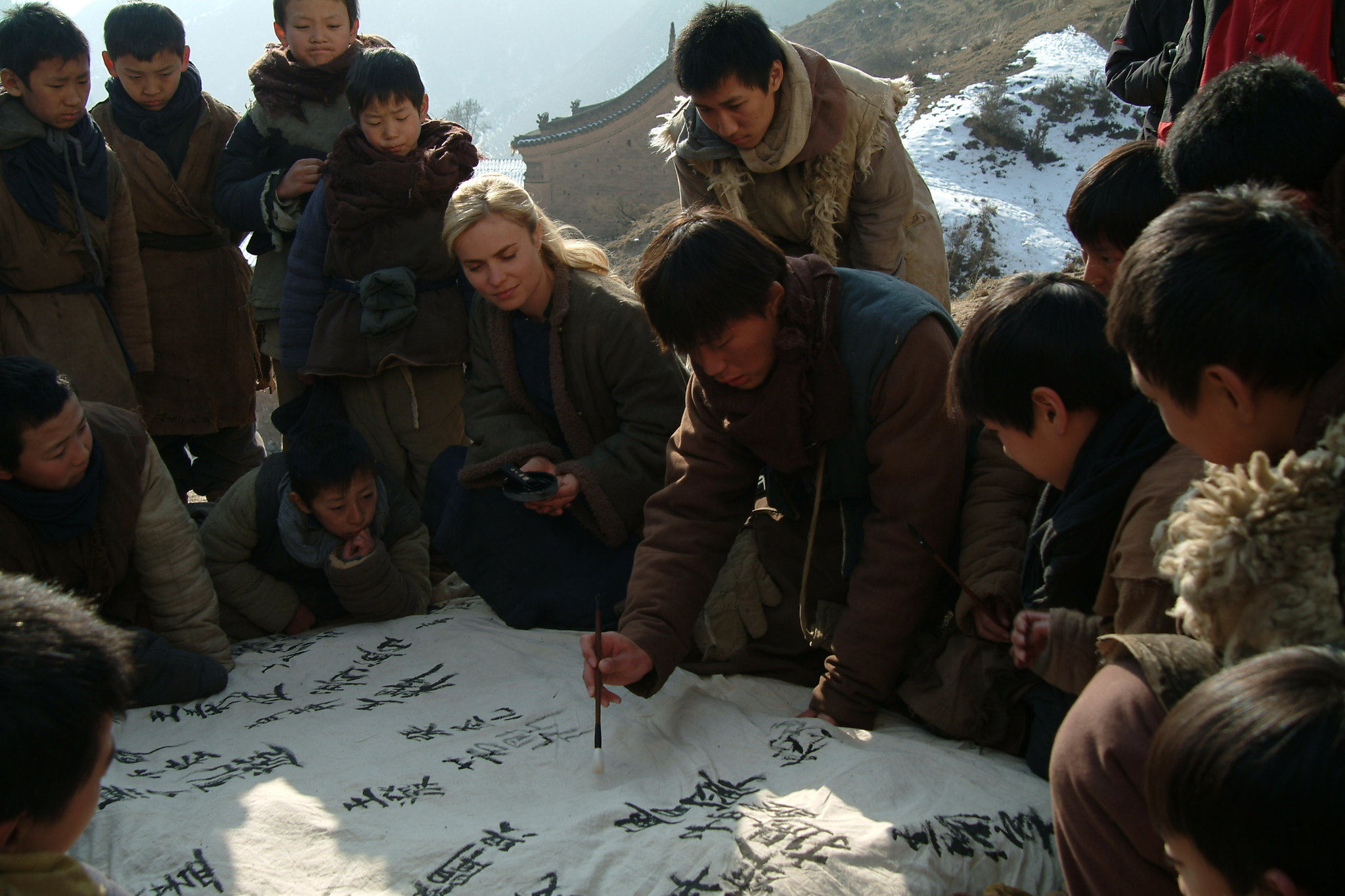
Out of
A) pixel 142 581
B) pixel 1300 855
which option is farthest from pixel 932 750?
pixel 142 581

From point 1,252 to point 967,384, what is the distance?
134 inches

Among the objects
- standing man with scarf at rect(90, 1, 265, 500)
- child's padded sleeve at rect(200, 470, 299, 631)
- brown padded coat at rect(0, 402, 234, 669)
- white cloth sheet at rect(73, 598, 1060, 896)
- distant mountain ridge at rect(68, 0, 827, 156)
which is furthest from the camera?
distant mountain ridge at rect(68, 0, 827, 156)

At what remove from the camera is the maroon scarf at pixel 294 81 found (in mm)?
3783

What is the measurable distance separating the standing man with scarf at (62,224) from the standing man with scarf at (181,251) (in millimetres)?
199

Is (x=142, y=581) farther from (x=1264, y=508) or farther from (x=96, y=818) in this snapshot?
(x=1264, y=508)

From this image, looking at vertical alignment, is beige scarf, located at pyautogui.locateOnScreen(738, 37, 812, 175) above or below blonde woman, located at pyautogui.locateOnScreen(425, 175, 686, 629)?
above

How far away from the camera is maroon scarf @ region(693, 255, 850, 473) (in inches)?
92.8

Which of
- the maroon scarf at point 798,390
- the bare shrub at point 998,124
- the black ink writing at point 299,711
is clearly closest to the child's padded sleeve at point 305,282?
the black ink writing at point 299,711

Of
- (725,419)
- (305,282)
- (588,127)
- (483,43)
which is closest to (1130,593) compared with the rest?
(725,419)

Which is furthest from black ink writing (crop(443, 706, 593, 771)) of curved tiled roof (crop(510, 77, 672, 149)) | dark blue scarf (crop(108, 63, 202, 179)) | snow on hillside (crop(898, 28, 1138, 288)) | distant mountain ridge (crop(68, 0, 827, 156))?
distant mountain ridge (crop(68, 0, 827, 156))

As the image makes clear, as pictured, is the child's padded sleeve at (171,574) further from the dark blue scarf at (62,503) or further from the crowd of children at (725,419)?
the dark blue scarf at (62,503)

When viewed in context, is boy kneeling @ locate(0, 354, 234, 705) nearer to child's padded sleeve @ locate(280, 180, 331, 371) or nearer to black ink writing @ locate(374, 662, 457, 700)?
black ink writing @ locate(374, 662, 457, 700)

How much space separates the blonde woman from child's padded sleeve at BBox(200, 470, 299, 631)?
1.99ft

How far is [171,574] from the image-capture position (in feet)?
10.2
